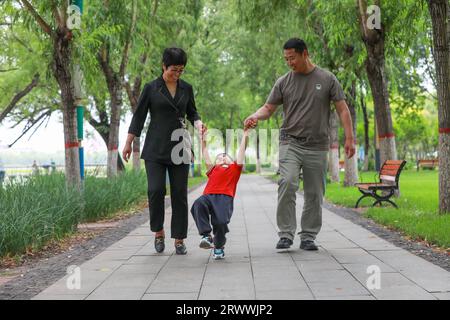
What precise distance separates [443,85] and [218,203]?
4.64 meters

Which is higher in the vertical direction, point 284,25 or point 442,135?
point 284,25

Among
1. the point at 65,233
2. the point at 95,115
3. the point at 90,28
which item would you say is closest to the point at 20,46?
the point at 95,115

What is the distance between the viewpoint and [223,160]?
646cm

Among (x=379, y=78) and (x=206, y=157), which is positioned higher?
(x=379, y=78)

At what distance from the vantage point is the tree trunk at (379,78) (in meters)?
13.2

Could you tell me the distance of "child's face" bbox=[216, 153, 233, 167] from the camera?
6.43m

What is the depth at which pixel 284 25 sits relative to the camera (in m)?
20.6

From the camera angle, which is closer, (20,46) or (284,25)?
(284,25)

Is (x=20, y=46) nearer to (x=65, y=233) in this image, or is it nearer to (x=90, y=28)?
(x=90, y=28)

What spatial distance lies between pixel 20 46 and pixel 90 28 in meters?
12.3

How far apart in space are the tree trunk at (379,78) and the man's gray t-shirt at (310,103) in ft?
21.8

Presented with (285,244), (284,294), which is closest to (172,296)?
(284,294)

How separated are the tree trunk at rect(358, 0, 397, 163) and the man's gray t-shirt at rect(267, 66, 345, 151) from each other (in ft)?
21.8

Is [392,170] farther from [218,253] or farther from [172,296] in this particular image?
[172,296]
